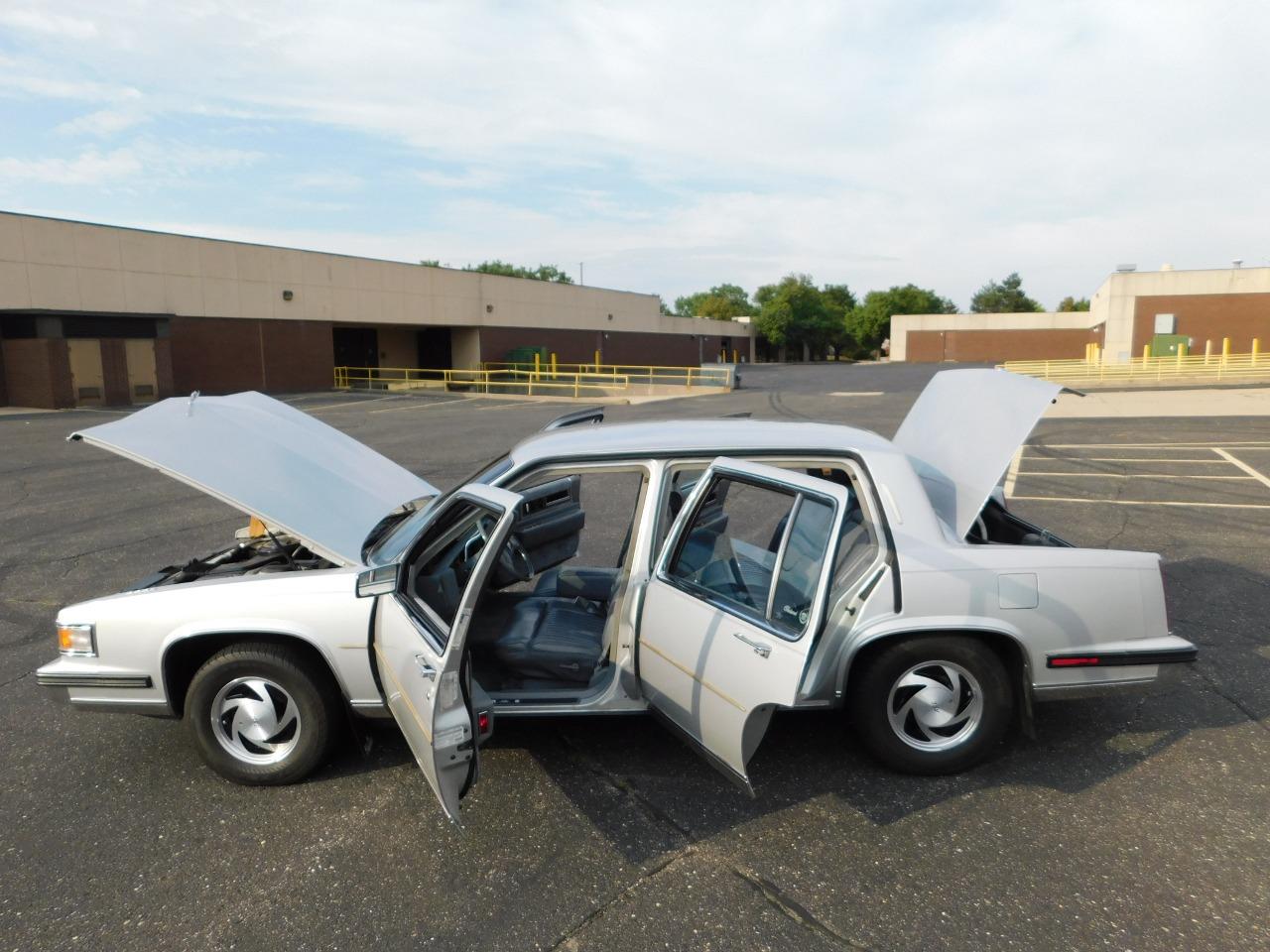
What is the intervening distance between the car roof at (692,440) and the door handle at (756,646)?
3.04ft

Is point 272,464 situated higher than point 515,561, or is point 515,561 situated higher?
point 272,464

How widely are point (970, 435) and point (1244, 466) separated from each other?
1085 centimetres

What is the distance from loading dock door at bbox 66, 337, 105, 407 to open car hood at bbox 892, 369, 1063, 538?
27.9 meters

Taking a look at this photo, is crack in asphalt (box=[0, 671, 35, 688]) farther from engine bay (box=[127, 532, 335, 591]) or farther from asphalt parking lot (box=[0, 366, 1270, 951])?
engine bay (box=[127, 532, 335, 591])

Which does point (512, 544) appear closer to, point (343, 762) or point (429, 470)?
point (343, 762)

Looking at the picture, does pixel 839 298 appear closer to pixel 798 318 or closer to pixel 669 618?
pixel 798 318

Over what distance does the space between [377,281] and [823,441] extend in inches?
1456

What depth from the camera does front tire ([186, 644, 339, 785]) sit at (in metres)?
3.67

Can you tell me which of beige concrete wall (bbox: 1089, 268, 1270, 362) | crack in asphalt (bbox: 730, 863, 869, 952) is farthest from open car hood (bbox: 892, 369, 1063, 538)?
beige concrete wall (bbox: 1089, 268, 1270, 362)

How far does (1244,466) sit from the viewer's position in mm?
12320

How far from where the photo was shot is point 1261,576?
6.70 m

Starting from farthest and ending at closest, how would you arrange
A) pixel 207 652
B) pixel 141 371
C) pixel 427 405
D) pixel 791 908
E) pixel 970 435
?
pixel 427 405 → pixel 141 371 → pixel 970 435 → pixel 207 652 → pixel 791 908

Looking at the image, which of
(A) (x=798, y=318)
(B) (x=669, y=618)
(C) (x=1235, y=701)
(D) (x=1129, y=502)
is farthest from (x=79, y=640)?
(A) (x=798, y=318)

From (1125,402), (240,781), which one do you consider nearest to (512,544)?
(240,781)
